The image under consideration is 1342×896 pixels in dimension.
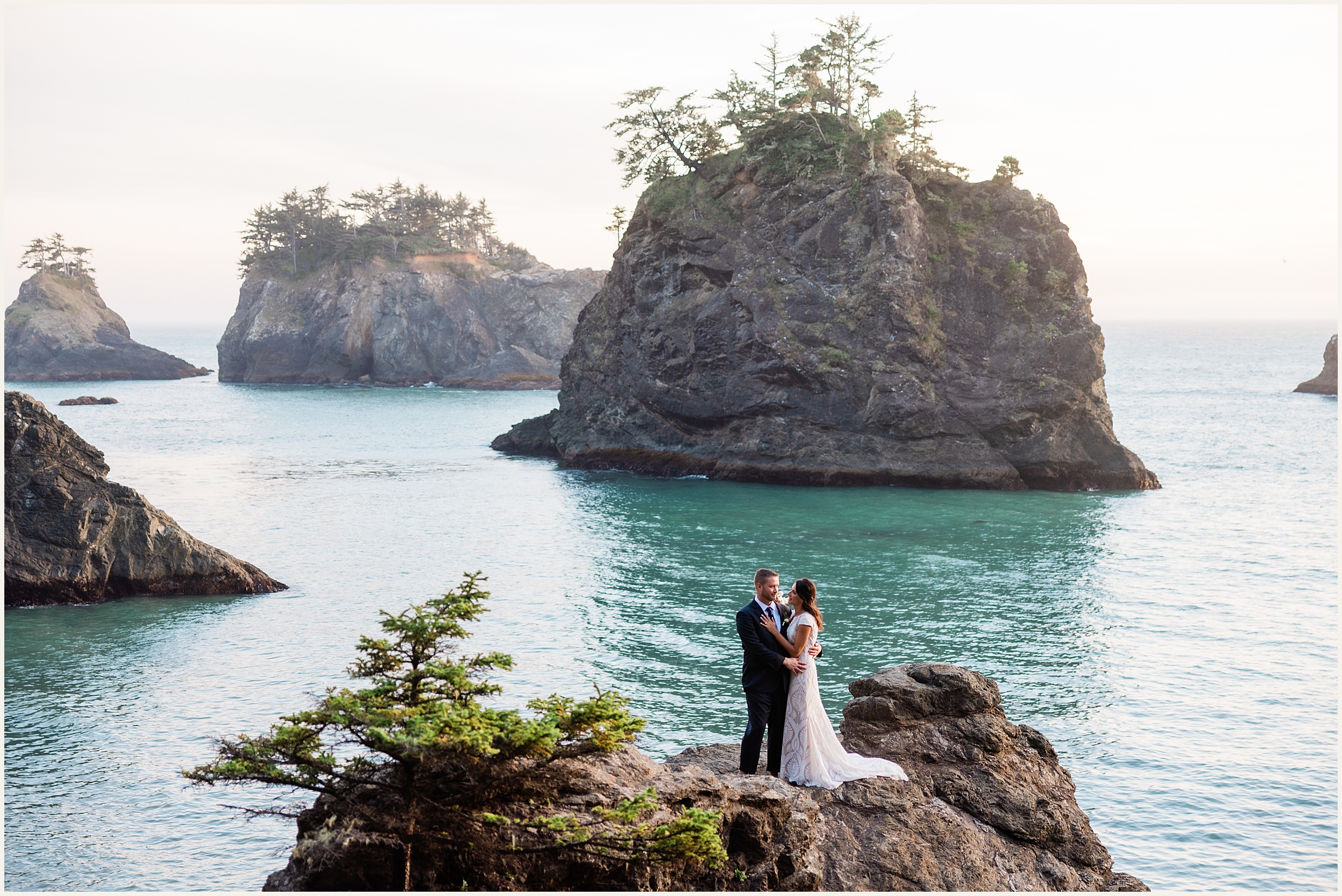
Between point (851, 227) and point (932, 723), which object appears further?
point (851, 227)

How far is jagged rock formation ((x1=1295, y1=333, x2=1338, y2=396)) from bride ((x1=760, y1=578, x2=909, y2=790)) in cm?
12109

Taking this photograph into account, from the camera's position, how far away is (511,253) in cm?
15325

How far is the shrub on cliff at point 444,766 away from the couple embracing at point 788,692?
2.57m

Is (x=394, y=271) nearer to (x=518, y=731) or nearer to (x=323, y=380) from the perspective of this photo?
(x=323, y=380)

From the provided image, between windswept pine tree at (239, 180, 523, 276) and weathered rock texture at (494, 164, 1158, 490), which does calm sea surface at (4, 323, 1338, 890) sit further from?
windswept pine tree at (239, 180, 523, 276)

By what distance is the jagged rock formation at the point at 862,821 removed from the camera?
862 centimetres

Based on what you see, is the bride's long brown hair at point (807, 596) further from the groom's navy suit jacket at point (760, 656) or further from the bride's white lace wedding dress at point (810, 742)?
the groom's navy suit jacket at point (760, 656)

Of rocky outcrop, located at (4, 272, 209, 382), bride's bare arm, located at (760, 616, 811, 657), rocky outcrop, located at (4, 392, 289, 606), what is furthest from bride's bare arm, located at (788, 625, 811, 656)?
rocky outcrop, located at (4, 272, 209, 382)

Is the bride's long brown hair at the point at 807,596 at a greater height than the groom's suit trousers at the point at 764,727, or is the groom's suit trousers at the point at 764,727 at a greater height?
the bride's long brown hair at the point at 807,596

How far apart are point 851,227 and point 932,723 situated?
155 ft

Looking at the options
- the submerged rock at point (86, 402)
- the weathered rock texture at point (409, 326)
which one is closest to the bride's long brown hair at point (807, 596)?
the submerged rock at point (86, 402)

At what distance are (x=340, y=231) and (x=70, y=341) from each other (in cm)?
4214

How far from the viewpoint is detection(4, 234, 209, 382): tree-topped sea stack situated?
13600cm

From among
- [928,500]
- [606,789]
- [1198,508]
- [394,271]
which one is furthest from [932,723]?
[394,271]
